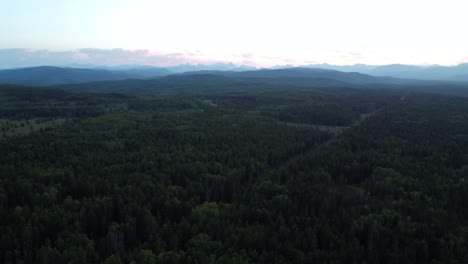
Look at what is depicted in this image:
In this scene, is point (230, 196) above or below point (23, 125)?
below

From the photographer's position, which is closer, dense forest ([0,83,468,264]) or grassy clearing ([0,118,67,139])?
dense forest ([0,83,468,264])

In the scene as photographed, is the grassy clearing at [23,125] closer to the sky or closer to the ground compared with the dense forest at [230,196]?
closer to the sky

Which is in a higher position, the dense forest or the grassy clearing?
the grassy clearing

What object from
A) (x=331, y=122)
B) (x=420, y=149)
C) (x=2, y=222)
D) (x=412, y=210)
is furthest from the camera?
(x=331, y=122)

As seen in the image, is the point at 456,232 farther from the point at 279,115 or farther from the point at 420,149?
the point at 279,115

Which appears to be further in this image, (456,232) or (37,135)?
(37,135)

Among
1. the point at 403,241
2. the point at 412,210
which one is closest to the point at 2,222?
the point at 403,241

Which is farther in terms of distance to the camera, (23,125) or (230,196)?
(23,125)

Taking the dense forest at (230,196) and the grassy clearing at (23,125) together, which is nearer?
the dense forest at (230,196)
